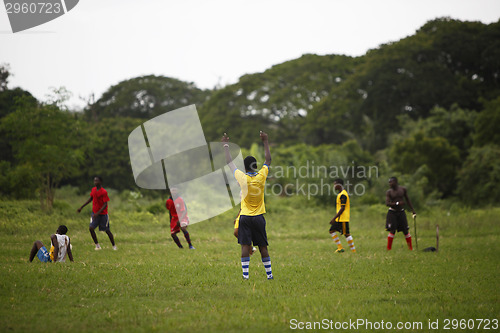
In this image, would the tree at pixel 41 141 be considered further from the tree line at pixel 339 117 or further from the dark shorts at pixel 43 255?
the dark shorts at pixel 43 255

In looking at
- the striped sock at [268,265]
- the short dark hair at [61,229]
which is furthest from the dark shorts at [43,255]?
the striped sock at [268,265]

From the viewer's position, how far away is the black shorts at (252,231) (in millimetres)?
9789

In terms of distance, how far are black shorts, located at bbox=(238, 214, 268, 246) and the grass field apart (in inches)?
32.1

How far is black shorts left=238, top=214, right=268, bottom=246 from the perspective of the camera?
979cm

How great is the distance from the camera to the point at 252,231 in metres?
9.88

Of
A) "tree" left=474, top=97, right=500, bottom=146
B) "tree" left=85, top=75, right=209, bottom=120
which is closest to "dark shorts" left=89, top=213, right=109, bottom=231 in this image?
"tree" left=474, top=97, right=500, bottom=146

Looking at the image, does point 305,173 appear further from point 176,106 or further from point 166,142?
point 176,106

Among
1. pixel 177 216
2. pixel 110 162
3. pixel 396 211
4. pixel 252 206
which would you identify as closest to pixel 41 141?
pixel 177 216

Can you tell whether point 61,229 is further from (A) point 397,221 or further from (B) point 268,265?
(A) point 397,221

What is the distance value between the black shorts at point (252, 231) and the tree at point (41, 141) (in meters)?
15.7

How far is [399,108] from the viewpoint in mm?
46750

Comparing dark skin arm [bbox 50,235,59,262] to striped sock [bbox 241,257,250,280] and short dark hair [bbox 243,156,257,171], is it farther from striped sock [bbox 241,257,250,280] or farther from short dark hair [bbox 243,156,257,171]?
short dark hair [bbox 243,156,257,171]

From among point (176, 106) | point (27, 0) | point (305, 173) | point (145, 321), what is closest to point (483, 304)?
point (145, 321)

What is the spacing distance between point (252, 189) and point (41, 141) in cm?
1675
